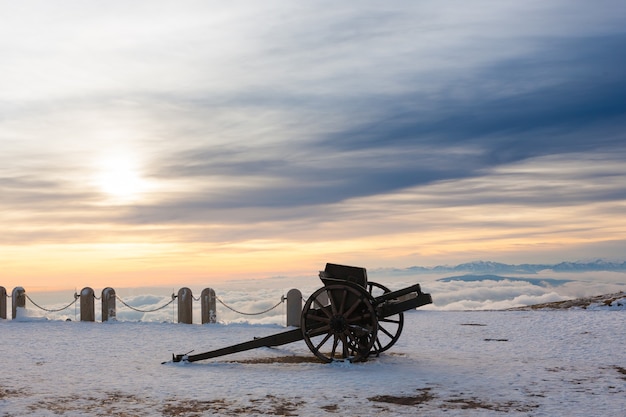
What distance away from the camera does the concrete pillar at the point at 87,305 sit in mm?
23125

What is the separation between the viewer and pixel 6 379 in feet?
39.9

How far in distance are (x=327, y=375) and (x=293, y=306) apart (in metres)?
8.72

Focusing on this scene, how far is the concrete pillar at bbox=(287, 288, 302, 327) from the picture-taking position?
20562 mm

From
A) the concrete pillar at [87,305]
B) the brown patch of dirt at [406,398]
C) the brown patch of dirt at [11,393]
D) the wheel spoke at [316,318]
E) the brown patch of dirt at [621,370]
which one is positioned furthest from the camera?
the concrete pillar at [87,305]

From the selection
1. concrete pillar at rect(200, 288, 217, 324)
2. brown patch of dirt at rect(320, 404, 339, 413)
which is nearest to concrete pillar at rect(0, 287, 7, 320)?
concrete pillar at rect(200, 288, 217, 324)

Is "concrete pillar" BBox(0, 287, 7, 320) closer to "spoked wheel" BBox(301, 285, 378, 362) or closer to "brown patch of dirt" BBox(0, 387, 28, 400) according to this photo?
"brown patch of dirt" BBox(0, 387, 28, 400)

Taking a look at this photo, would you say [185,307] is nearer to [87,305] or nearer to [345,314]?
[87,305]

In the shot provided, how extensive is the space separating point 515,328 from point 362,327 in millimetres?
7384

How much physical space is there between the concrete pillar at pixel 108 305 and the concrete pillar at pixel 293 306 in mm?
6524

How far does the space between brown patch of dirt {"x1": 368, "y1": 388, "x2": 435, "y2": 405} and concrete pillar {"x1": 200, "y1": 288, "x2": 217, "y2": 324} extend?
41.4ft

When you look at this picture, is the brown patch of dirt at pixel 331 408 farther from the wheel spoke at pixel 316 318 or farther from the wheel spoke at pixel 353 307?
the wheel spoke at pixel 316 318

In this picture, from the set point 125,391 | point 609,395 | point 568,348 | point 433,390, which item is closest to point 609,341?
point 568,348

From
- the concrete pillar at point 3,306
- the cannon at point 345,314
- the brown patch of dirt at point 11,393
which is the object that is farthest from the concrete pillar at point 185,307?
the brown patch of dirt at point 11,393

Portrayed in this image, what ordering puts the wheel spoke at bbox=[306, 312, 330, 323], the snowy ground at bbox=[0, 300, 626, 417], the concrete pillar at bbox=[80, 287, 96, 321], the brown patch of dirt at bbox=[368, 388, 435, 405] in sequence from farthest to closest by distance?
1. the concrete pillar at bbox=[80, 287, 96, 321]
2. the wheel spoke at bbox=[306, 312, 330, 323]
3. the brown patch of dirt at bbox=[368, 388, 435, 405]
4. the snowy ground at bbox=[0, 300, 626, 417]
